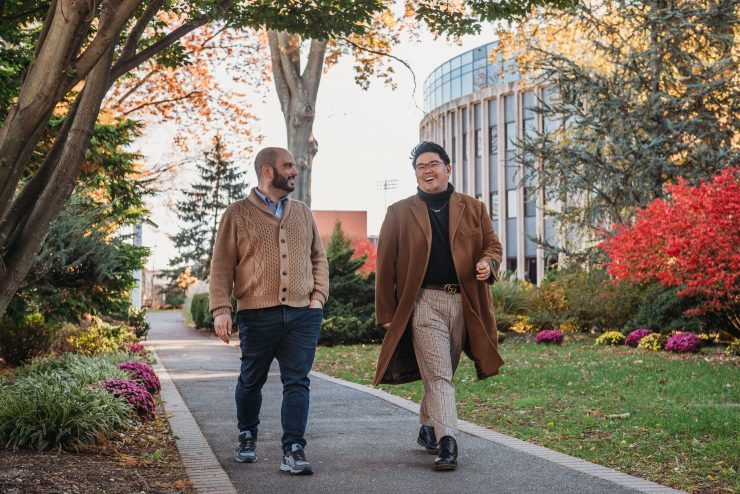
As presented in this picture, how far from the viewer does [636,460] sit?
6039 millimetres

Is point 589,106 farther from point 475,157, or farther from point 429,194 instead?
point 475,157

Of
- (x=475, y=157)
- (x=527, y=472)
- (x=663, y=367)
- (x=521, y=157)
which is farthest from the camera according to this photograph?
(x=475, y=157)

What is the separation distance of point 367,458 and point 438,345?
949mm

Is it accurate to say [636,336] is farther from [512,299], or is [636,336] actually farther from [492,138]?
[492,138]

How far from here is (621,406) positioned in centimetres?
877

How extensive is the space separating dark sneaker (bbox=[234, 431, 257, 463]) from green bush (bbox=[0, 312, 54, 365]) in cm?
751

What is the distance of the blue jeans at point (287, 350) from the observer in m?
5.57

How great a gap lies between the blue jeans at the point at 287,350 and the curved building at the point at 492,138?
41.5 meters

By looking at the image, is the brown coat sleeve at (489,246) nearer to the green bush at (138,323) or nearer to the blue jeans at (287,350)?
the blue jeans at (287,350)

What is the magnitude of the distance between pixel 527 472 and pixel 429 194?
1988mm


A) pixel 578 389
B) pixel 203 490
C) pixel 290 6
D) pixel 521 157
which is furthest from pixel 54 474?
pixel 521 157

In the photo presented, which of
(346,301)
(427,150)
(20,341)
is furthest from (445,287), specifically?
(346,301)

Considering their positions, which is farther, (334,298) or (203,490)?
(334,298)

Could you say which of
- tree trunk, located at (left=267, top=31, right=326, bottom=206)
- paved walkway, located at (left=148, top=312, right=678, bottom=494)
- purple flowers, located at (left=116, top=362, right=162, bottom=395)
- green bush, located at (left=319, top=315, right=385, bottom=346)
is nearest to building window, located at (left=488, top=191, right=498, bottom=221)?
tree trunk, located at (left=267, top=31, right=326, bottom=206)
